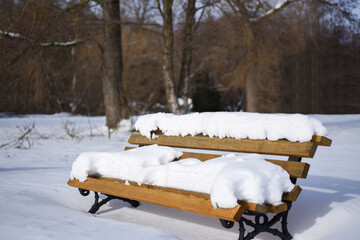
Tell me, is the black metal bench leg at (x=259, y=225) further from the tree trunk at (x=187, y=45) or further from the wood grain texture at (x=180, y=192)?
the tree trunk at (x=187, y=45)

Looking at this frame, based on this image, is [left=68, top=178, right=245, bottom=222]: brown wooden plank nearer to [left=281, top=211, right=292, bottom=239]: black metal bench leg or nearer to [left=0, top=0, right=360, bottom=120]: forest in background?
[left=281, top=211, right=292, bottom=239]: black metal bench leg

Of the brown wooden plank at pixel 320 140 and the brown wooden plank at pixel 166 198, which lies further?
the brown wooden plank at pixel 320 140

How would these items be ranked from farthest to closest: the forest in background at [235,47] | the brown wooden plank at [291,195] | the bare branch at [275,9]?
the bare branch at [275,9] → the forest in background at [235,47] → the brown wooden plank at [291,195]

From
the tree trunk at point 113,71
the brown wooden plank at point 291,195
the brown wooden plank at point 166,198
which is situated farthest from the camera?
the tree trunk at point 113,71

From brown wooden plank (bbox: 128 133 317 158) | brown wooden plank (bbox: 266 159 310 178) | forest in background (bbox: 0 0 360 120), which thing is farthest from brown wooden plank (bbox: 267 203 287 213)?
forest in background (bbox: 0 0 360 120)

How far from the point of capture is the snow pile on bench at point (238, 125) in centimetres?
279

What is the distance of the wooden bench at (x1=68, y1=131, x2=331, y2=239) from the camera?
97.2 inches

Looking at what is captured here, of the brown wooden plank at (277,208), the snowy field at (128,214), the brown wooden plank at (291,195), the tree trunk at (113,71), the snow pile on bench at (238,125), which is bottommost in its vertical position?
the snowy field at (128,214)

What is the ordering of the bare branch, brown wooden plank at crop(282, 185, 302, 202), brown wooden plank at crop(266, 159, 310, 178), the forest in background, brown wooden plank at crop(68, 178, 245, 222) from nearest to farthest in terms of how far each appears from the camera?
brown wooden plank at crop(68, 178, 245, 222) < brown wooden plank at crop(282, 185, 302, 202) < brown wooden plank at crop(266, 159, 310, 178) < the forest in background < the bare branch

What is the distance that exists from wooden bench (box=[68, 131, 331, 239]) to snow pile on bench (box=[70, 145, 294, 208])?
0.15ft

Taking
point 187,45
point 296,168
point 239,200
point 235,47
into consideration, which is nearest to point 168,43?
point 187,45

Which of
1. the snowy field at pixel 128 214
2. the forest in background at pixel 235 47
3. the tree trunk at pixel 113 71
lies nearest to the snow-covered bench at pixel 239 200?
the snowy field at pixel 128 214

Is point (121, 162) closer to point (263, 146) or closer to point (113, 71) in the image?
point (263, 146)

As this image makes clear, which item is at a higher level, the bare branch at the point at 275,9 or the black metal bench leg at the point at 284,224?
the bare branch at the point at 275,9
